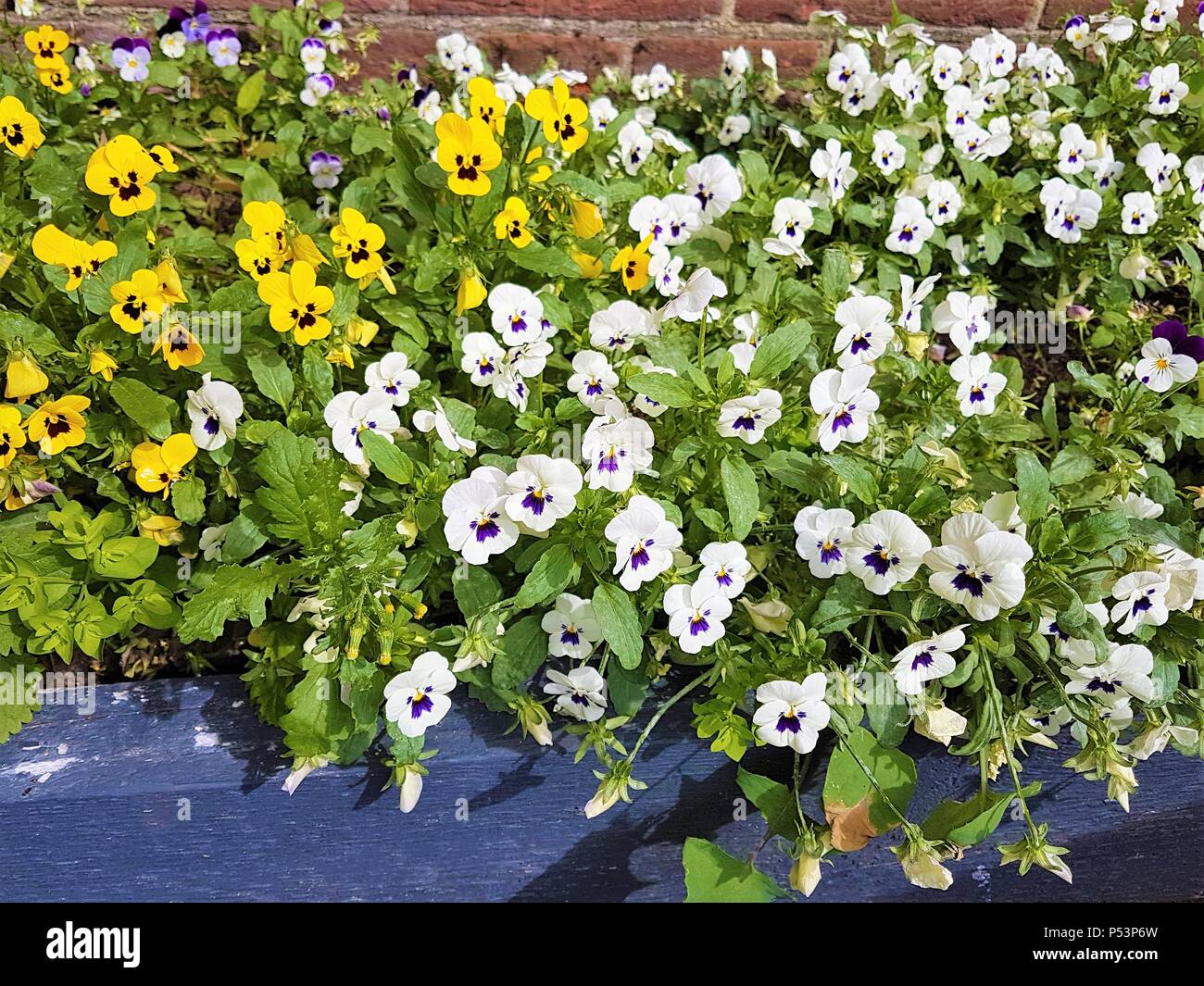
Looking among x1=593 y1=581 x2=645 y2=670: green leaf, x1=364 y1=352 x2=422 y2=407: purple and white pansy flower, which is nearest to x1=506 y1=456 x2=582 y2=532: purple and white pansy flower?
x1=593 y1=581 x2=645 y2=670: green leaf

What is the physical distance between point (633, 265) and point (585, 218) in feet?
0.34

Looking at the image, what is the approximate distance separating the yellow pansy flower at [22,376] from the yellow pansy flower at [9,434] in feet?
0.08

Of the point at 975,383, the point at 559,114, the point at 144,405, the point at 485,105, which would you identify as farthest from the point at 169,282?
the point at 975,383

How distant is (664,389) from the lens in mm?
1205

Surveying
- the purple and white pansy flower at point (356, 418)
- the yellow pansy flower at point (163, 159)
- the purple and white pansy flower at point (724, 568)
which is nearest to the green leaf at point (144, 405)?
the purple and white pansy flower at point (356, 418)

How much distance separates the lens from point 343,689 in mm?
1215

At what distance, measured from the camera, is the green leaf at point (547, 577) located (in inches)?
46.0

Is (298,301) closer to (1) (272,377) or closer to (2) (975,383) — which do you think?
(1) (272,377)

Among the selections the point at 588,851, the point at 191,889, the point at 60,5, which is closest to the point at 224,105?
the point at 60,5

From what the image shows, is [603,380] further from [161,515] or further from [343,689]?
[161,515]

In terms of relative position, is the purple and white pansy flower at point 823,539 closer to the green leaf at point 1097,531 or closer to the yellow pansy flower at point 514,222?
the green leaf at point 1097,531

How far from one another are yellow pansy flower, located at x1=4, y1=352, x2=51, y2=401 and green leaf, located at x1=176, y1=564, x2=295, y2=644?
1.08 ft

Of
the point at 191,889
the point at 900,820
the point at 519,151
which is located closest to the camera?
the point at 900,820

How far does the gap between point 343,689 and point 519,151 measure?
32.1 inches
